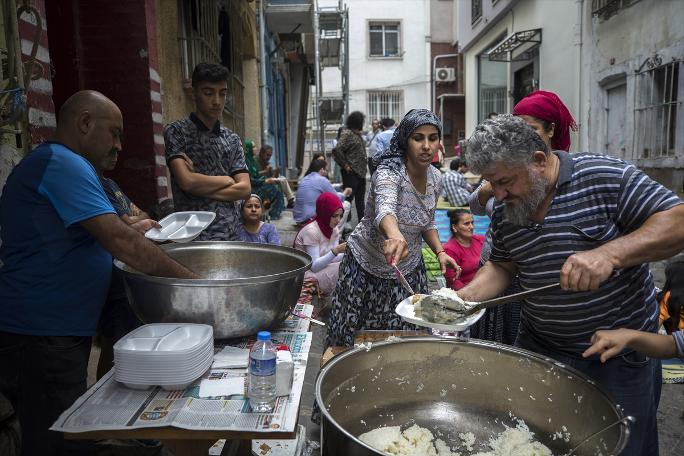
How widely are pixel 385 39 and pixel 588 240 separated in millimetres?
24130

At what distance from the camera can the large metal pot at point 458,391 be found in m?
1.65

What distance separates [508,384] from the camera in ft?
5.93

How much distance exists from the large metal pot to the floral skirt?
1189mm

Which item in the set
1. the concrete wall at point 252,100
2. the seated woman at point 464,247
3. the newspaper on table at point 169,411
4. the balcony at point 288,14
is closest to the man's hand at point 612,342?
the newspaper on table at point 169,411

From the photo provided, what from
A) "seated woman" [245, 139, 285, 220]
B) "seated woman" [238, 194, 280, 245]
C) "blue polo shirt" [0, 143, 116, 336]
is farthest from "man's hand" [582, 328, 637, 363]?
"seated woman" [245, 139, 285, 220]

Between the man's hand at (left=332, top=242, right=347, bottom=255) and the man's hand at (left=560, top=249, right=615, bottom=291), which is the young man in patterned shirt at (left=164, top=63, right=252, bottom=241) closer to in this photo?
the man's hand at (left=332, top=242, right=347, bottom=255)

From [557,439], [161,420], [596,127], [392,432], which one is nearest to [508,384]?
[557,439]

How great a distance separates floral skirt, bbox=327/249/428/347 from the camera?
10.2ft

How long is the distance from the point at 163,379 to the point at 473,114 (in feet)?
65.4

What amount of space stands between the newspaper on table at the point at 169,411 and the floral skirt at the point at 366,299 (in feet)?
4.62

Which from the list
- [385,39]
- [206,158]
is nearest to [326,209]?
[206,158]

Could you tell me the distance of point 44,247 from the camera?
6.36 feet

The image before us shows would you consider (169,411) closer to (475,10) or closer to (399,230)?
(399,230)

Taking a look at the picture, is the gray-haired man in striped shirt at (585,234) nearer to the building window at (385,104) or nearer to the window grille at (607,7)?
the window grille at (607,7)
